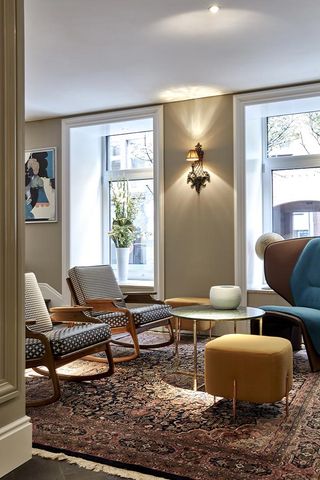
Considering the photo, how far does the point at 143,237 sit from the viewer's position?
6188 millimetres

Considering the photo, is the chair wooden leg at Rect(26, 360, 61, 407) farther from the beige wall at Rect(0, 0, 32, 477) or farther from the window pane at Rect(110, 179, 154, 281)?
the window pane at Rect(110, 179, 154, 281)

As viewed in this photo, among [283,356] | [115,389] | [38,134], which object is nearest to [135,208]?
[38,134]

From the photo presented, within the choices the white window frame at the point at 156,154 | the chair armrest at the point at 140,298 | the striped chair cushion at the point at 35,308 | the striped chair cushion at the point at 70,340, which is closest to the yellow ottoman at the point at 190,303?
the chair armrest at the point at 140,298

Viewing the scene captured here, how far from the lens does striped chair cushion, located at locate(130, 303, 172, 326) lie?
13.1 feet

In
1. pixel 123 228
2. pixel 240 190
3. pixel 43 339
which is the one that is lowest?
pixel 43 339

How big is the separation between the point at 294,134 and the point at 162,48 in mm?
2154

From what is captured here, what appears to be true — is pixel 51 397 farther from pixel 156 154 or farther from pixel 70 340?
pixel 156 154

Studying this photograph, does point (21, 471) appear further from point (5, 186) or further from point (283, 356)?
point (283, 356)

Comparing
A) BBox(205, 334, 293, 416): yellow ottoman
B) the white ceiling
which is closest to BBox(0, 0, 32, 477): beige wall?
BBox(205, 334, 293, 416): yellow ottoman

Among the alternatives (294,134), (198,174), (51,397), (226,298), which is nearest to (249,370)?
(226,298)

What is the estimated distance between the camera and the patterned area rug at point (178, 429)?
209 centimetres

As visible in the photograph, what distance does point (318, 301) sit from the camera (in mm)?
4176

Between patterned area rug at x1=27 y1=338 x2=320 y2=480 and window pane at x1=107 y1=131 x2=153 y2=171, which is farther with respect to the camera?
window pane at x1=107 y1=131 x2=153 y2=171

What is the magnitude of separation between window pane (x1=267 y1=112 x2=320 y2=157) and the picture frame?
2.76 m
